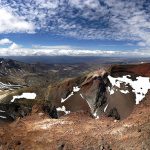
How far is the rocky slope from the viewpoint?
37.8 meters

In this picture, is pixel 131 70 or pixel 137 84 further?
pixel 131 70

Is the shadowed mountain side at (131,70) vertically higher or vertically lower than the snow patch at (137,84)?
higher

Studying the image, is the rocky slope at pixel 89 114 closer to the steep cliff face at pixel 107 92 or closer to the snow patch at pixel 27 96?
the steep cliff face at pixel 107 92

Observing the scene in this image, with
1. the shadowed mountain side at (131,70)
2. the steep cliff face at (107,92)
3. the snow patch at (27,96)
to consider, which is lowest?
the snow patch at (27,96)

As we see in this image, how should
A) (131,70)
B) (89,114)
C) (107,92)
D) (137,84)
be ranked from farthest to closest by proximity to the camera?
(131,70) → (137,84) → (107,92) → (89,114)

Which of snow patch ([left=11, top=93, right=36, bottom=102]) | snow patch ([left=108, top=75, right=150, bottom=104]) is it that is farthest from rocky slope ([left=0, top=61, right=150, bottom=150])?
snow patch ([left=11, top=93, right=36, bottom=102])

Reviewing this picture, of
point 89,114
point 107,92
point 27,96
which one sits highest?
point 107,92

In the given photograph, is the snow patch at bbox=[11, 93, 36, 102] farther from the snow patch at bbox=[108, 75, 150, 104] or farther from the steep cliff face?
the snow patch at bbox=[108, 75, 150, 104]

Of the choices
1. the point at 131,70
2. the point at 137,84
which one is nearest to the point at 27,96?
the point at 131,70

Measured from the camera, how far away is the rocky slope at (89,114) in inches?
1489

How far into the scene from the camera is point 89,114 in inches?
2092

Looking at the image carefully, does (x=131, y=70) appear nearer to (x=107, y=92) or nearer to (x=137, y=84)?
(x=137, y=84)

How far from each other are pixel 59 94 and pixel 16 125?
1883cm

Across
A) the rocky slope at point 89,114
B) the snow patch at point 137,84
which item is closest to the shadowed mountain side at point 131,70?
the rocky slope at point 89,114
